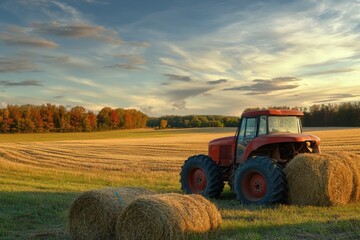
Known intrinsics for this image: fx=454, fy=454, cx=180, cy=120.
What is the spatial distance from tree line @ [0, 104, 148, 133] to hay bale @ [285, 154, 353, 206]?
72.6 metres

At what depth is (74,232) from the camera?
7.88 meters

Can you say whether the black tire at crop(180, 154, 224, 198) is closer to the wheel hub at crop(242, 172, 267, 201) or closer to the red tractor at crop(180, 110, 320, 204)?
the red tractor at crop(180, 110, 320, 204)

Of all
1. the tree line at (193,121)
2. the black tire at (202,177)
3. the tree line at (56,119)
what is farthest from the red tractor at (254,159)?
the tree line at (56,119)

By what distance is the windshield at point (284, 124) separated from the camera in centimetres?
1105

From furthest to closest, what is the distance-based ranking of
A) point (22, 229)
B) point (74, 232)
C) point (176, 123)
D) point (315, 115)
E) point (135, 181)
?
point (176, 123)
point (315, 115)
point (135, 181)
point (22, 229)
point (74, 232)

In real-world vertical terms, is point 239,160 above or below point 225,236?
above

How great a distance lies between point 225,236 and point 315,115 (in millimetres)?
65924

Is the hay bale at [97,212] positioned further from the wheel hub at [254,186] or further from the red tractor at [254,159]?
the wheel hub at [254,186]

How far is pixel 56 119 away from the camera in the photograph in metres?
81.0

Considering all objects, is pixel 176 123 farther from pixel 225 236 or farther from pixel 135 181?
pixel 225 236

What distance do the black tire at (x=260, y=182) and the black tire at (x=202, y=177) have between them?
117cm

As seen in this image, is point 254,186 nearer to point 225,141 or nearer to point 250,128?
point 250,128

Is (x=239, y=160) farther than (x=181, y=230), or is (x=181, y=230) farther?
(x=239, y=160)

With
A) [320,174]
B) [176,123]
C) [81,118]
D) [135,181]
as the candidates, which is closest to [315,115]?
[176,123]
